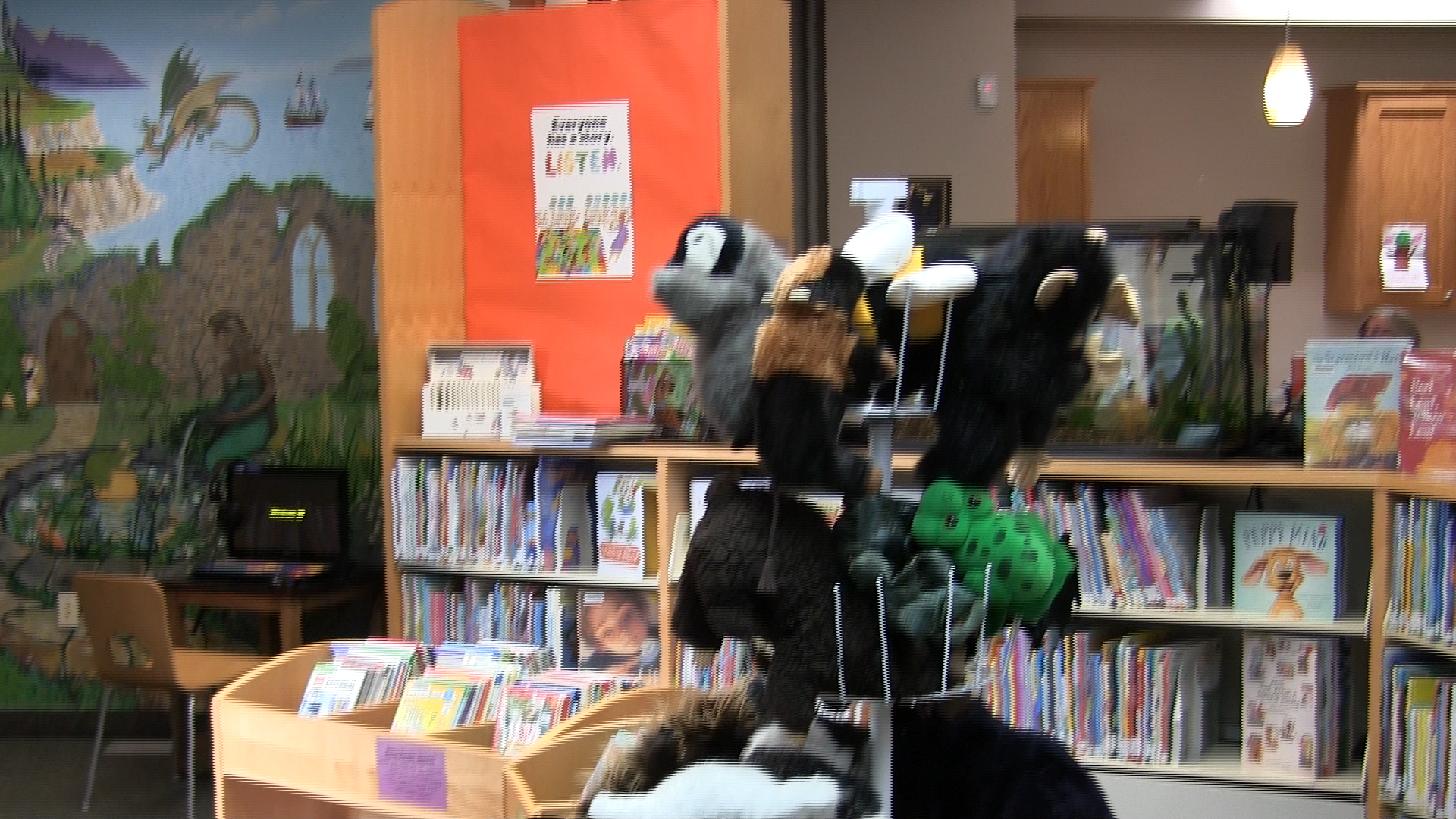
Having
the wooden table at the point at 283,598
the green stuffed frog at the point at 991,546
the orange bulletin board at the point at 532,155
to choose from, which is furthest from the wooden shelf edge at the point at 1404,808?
the wooden table at the point at 283,598

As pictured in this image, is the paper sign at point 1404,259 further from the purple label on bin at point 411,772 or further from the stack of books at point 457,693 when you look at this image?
the purple label on bin at point 411,772

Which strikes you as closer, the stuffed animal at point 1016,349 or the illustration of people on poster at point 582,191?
the stuffed animal at point 1016,349

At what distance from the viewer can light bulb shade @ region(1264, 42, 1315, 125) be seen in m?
5.06

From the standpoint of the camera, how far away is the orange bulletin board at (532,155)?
332 centimetres

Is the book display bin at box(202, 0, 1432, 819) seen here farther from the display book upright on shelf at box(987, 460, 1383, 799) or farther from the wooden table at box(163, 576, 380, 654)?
the wooden table at box(163, 576, 380, 654)

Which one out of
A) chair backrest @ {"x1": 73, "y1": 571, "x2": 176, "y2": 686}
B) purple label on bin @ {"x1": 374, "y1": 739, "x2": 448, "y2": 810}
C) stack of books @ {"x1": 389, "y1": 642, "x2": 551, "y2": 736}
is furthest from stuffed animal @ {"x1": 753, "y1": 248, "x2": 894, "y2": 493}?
chair backrest @ {"x1": 73, "y1": 571, "x2": 176, "y2": 686}

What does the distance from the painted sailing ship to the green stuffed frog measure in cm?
394

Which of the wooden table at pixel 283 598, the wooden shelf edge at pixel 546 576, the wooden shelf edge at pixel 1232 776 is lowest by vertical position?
the wooden shelf edge at pixel 1232 776

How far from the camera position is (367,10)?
4566 mm

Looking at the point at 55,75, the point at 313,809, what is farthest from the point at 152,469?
the point at 313,809

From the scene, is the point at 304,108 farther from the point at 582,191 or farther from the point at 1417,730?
the point at 1417,730

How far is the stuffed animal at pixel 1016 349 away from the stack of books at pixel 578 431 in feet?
6.40

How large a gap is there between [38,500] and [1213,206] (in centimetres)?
570

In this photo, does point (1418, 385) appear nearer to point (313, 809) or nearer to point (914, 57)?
point (313, 809)
